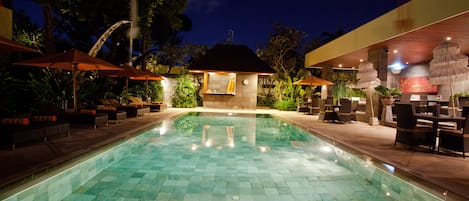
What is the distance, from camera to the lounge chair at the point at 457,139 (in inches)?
248

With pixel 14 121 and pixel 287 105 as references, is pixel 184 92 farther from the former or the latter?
pixel 14 121

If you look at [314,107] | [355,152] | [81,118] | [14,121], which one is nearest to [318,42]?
[314,107]

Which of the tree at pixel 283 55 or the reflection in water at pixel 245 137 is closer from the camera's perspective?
the reflection in water at pixel 245 137

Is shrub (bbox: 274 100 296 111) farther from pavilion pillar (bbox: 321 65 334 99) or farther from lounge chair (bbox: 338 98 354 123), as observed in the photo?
lounge chair (bbox: 338 98 354 123)

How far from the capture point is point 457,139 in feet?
21.1

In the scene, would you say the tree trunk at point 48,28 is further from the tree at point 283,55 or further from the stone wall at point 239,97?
the tree at point 283,55

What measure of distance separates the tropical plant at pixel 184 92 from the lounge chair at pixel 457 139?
1639 cm

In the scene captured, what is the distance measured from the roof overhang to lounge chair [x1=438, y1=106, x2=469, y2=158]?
9.59ft

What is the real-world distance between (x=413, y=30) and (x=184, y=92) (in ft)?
49.3

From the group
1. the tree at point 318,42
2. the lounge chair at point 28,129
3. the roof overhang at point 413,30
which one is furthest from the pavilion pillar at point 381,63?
the tree at point 318,42

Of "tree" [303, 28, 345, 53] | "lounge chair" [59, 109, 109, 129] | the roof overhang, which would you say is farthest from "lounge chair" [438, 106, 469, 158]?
"tree" [303, 28, 345, 53]

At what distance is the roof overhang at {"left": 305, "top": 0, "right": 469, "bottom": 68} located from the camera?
803cm

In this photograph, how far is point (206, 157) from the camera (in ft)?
22.4

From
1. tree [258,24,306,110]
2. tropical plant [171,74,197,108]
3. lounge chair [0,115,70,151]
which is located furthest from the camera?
tree [258,24,306,110]
